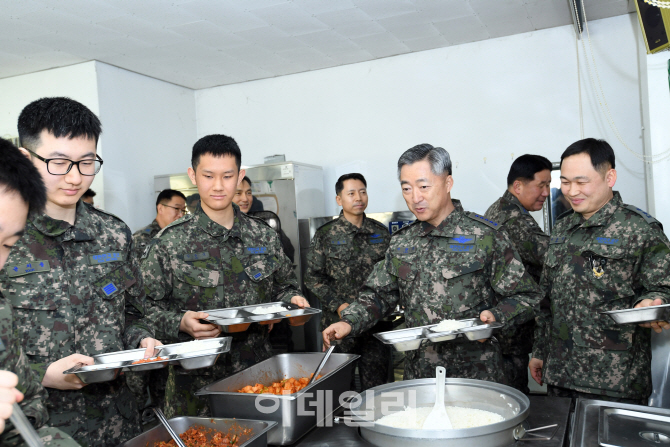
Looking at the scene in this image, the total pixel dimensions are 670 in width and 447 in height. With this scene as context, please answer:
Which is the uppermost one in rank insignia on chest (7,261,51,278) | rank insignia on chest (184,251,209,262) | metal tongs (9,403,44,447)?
rank insignia on chest (7,261,51,278)

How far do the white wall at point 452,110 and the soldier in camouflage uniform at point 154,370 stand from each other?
1500 mm

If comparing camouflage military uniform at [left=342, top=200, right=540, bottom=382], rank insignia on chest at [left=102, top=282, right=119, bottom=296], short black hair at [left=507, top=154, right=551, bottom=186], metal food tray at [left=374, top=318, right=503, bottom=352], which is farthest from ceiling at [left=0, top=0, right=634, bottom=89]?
metal food tray at [left=374, top=318, right=503, bottom=352]

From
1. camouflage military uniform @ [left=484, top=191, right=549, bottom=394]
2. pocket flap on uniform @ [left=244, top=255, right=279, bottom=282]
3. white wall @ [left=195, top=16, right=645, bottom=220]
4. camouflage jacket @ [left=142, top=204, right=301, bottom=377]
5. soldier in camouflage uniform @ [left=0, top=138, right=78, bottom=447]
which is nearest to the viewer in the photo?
soldier in camouflage uniform @ [left=0, top=138, right=78, bottom=447]

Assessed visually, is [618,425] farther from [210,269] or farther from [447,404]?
[210,269]

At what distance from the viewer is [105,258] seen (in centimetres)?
177

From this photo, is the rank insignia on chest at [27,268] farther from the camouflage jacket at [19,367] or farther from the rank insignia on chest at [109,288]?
the camouflage jacket at [19,367]

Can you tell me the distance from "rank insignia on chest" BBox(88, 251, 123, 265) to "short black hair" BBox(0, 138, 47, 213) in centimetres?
75

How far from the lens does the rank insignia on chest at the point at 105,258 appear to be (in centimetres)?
174

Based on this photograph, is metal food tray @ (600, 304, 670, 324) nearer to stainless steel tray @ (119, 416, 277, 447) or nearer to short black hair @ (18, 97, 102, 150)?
stainless steel tray @ (119, 416, 277, 447)

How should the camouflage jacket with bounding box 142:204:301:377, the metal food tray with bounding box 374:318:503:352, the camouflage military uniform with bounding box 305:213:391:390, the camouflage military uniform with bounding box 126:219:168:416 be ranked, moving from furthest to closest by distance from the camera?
the camouflage military uniform with bounding box 305:213:391:390, the camouflage military uniform with bounding box 126:219:168:416, the camouflage jacket with bounding box 142:204:301:377, the metal food tray with bounding box 374:318:503:352

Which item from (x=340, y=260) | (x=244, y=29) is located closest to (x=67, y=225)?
(x=340, y=260)

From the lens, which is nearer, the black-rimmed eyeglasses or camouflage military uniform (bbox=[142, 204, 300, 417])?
the black-rimmed eyeglasses

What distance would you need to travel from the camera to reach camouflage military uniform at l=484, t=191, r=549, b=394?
348 cm

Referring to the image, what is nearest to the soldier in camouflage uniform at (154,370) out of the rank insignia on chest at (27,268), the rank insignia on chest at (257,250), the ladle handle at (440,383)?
the rank insignia on chest at (257,250)
